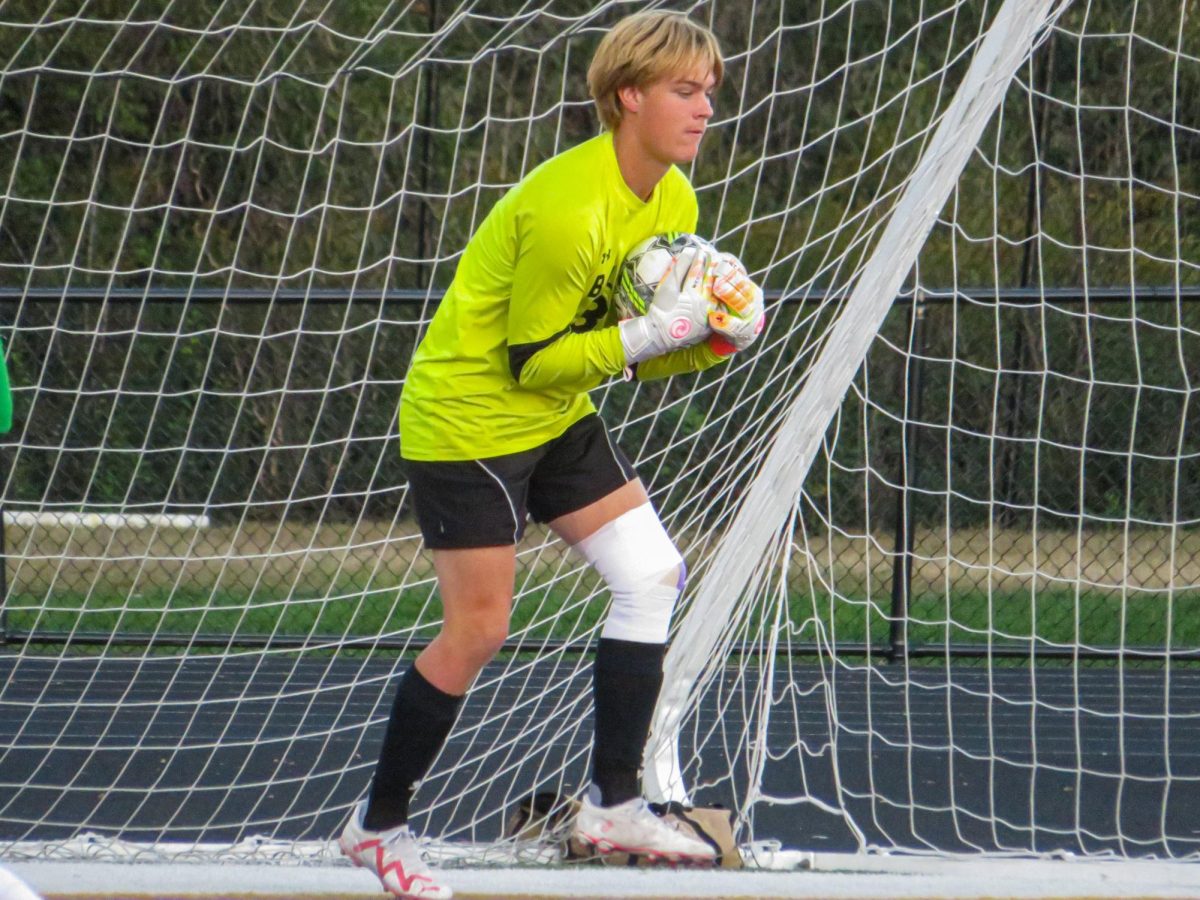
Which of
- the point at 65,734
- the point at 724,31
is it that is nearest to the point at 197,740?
the point at 65,734

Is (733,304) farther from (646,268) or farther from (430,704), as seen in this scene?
(430,704)

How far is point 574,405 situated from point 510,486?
22 centimetres

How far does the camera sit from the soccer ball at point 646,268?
8.75 ft

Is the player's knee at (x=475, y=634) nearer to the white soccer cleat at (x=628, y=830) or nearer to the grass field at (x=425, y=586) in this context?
the white soccer cleat at (x=628, y=830)

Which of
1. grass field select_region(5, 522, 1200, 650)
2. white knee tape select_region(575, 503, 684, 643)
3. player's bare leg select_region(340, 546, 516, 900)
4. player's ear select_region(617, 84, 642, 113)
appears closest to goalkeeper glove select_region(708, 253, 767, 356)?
player's ear select_region(617, 84, 642, 113)

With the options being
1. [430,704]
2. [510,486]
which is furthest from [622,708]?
[510,486]

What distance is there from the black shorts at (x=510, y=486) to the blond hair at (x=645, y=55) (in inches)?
24.2

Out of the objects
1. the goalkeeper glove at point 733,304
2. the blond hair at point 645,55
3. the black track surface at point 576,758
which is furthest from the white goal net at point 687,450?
the blond hair at point 645,55

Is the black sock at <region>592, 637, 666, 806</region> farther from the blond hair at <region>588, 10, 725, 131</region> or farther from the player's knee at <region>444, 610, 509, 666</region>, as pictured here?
the blond hair at <region>588, 10, 725, 131</region>

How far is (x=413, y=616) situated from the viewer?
19.3ft

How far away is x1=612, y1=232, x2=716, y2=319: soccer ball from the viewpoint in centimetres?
267

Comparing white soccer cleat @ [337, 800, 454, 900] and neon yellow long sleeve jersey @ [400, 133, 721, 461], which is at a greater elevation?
neon yellow long sleeve jersey @ [400, 133, 721, 461]

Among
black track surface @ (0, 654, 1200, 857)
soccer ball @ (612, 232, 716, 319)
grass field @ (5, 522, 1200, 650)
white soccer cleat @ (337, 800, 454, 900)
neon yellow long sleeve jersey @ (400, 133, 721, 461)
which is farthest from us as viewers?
grass field @ (5, 522, 1200, 650)

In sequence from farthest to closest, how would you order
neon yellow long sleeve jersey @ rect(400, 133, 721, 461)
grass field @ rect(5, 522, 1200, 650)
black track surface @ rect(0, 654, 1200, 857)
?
1. grass field @ rect(5, 522, 1200, 650)
2. black track surface @ rect(0, 654, 1200, 857)
3. neon yellow long sleeve jersey @ rect(400, 133, 721, 461)
